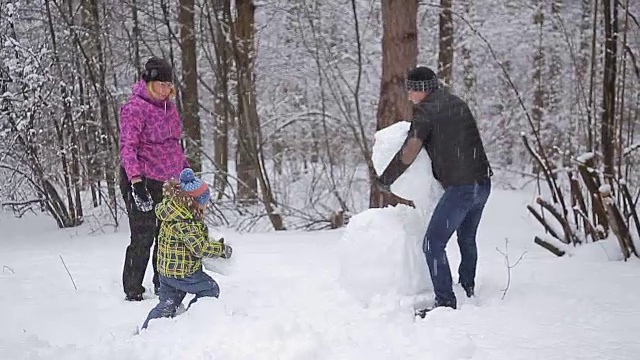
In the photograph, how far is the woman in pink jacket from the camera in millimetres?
4586

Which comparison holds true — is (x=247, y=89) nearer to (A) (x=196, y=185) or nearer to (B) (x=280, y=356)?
(A) (x=196, y=185)

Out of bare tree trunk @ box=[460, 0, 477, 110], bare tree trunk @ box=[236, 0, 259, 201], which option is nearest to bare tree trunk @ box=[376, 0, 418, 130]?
bare tree trunk @ box=[236, 0, 259, 201]

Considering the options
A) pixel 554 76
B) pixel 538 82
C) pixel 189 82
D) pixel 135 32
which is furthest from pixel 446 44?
pixel 135 32

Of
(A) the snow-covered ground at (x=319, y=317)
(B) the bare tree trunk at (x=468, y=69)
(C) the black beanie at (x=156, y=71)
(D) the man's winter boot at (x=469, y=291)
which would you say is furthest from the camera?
(B) the bare tree trunk at (x=468, y=69)

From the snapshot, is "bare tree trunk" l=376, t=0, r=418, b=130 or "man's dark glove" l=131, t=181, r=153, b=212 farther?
"bare tree trunk" l=376, t=0, r=418, b=130

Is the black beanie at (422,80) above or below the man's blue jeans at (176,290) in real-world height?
above

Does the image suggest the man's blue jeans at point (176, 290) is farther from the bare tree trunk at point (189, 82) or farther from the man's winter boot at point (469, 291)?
the bare tree trunk at point (189, 82)

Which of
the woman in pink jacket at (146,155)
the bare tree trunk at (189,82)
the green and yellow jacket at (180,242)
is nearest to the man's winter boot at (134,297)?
the woman in pink jacket at (146,155)

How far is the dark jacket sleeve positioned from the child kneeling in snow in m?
1.24

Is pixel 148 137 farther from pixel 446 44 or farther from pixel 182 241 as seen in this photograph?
pixel 446 44

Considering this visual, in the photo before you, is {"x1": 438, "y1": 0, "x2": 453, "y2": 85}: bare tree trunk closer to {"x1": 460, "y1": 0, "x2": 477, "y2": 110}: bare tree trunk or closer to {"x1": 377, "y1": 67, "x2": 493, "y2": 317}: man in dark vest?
{"x1": 460, "y1": 0, "x2": 477, "y2": 110}: bare tree trunk

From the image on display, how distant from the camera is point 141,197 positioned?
14.9 ft

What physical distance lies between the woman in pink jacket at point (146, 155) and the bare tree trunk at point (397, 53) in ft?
10.1

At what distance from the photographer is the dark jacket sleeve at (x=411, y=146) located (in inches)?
161
